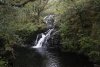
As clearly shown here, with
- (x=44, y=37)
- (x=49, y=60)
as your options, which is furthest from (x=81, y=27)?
(x=44, y=37)

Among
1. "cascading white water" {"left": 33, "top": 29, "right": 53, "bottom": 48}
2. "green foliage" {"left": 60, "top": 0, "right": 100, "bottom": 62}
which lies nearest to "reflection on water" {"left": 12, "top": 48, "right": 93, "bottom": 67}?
"green foliage" {"left": 60, "top": 0, "right": 100, "bottom": 62}

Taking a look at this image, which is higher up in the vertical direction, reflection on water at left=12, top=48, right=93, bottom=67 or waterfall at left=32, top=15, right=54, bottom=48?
waterfall at left=32, top=15, right=54, bottom=48

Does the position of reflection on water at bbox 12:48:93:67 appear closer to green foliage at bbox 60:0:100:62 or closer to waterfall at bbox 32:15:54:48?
green foliage at bbox 60:0:100:62

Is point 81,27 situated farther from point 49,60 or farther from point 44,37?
point 44,37

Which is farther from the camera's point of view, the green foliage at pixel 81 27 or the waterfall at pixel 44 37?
the waterfall at pixel 44 37

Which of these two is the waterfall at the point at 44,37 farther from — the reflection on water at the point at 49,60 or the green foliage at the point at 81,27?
the reflection on water at the point at 49,60

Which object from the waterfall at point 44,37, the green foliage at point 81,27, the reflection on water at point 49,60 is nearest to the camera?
the reflection on water at point 49,60

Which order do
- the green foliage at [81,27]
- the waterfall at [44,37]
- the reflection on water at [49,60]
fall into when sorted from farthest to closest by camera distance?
the waterfall at [44,37]
the green foliage at [81,27]
the reflection on water at [49,60]

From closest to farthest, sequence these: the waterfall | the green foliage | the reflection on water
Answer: the reflection on water < the green foliage < the waterfall

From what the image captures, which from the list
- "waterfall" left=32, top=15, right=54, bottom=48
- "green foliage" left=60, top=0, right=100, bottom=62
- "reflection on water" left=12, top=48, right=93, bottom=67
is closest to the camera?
"reflection on water" left=12, top=48, right=93, bottom=67

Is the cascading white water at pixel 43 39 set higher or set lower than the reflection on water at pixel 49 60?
higher

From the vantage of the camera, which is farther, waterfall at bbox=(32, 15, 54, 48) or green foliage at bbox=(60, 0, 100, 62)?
waterfall at bbox=(32, 15, 54, 48)

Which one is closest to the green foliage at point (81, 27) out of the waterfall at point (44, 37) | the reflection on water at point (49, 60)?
the reflection on water at point (49, 60)

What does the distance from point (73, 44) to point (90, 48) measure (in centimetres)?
394
